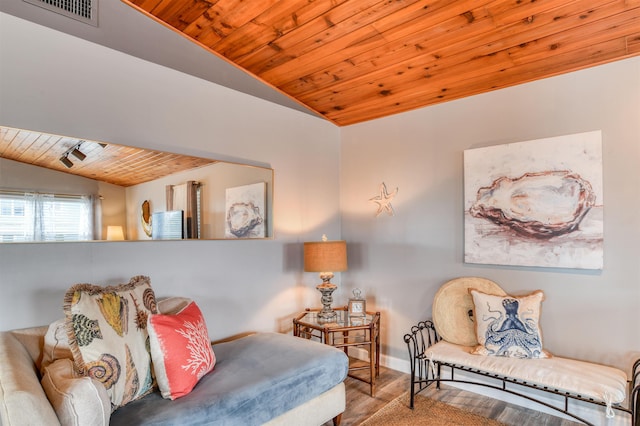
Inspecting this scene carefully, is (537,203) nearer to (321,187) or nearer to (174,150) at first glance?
(321,187)

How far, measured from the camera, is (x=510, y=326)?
7.97ft

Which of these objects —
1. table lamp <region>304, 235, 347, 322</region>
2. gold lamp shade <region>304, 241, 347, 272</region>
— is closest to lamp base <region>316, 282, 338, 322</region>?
table lamp <region>304, 235, 347, 322</region>

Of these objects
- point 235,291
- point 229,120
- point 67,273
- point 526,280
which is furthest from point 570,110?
point 67,273

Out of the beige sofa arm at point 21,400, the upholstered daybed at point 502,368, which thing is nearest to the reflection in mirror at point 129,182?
the beige sofa arm at point 21,400

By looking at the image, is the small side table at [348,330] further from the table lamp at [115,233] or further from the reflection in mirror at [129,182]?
the table lamp at [115,233]

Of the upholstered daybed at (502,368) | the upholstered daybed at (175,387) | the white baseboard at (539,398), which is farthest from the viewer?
the white baseboard at (539,398)

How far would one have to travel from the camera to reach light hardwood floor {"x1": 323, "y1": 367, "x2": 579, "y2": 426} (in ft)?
7.85

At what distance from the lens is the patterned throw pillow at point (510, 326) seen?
237cm

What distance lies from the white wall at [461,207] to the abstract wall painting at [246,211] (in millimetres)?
→ 1048

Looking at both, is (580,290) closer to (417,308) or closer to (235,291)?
(417,308)

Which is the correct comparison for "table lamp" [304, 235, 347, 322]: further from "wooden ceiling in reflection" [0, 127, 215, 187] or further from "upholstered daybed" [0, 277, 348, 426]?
"wooden ceiling in reflection" [0, 127, 215, 187]

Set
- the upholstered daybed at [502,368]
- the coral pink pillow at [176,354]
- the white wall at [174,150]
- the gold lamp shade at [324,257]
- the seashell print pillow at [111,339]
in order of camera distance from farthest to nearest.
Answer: the gold lamp shade at [324,257], the upholstered daybed at [502,368], the white wall at [174,150], the coral pink pillow at [176,354], the seashell print pillow at [111,339]

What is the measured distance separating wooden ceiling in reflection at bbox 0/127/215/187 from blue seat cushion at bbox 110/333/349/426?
1230 millimetres

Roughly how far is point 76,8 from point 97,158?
→ 828 mm
